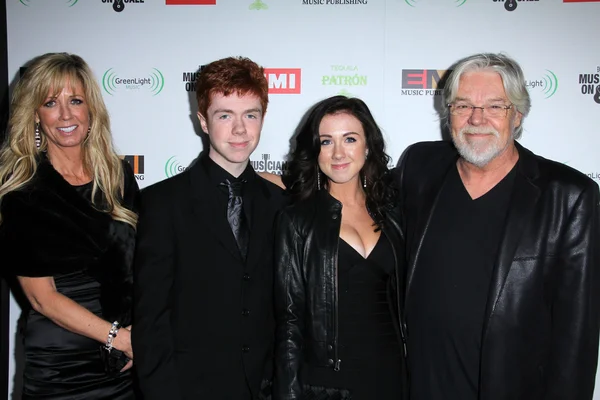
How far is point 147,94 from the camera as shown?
3.53 meters

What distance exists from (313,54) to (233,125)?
4.56 feet

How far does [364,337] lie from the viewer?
7.39 feet

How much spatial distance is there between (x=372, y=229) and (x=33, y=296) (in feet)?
5.62

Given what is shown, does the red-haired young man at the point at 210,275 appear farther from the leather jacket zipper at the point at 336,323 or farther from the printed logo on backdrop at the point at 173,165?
the printed logo on backdrop at the point at 173,165

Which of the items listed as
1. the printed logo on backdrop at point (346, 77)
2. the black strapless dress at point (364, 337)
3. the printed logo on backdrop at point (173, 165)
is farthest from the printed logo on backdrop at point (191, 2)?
the black strapless dress at point (364, 337)

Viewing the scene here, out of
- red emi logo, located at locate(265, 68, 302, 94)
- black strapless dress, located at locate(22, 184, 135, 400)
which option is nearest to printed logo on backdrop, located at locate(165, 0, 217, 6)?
red emi logo, located at locate(265, 68, 302, 94)

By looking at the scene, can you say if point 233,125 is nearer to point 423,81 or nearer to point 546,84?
point 423,81

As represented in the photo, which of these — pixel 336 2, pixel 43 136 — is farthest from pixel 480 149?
pixel 43 136

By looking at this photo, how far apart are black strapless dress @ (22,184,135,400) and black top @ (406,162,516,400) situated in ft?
5.21

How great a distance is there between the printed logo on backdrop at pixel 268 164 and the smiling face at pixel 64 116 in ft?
4.35

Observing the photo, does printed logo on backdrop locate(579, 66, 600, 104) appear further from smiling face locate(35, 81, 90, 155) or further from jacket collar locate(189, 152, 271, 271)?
smiling face locate(35, 81, 90, 155)

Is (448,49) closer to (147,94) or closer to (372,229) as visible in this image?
(372,229)

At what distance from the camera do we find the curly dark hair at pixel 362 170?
2480 mm

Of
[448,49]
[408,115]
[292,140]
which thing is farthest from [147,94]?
[448,49]
